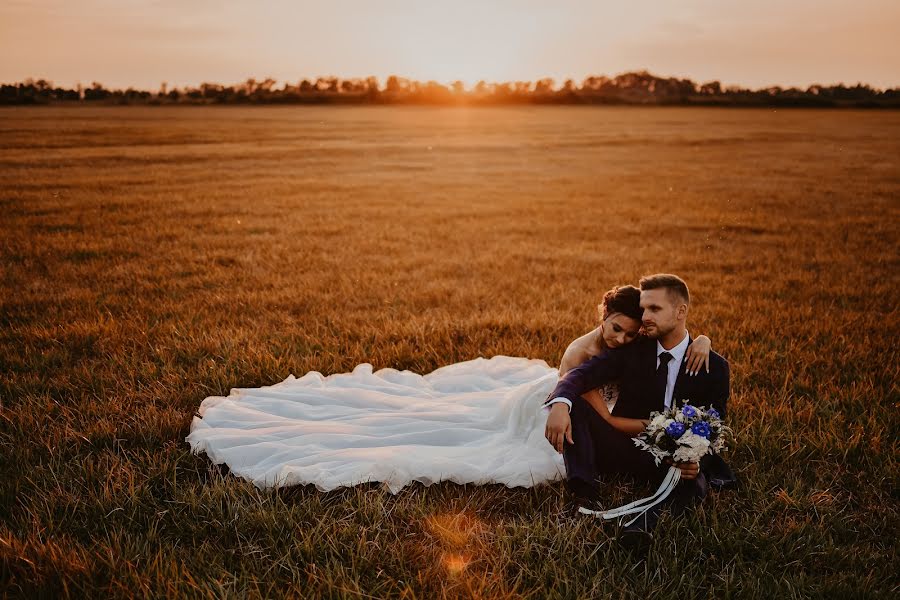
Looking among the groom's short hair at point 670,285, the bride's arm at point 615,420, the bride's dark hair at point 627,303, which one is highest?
the groom's short hair at point 670,285

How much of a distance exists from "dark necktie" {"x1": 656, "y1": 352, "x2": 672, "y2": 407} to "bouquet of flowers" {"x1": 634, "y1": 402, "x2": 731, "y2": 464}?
53 cm

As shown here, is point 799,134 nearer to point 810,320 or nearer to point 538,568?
point 810,320

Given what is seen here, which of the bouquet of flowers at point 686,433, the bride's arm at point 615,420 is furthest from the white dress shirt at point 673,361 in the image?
the bouquet of flowers at point 686,433

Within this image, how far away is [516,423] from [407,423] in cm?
88

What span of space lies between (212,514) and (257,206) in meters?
12.9

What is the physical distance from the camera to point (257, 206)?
49.4ft

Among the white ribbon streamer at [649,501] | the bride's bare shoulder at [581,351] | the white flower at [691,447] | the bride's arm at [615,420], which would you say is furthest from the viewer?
the bride's bare shoulder at [581,351]

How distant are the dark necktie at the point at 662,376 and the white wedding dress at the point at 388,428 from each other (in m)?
0.81

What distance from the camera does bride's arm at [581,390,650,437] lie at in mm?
3656

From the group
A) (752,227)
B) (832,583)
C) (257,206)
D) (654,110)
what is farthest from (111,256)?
(654,110)

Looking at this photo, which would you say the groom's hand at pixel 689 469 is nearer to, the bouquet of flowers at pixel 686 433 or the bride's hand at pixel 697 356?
the bouquet of flowers at pixel 686 433

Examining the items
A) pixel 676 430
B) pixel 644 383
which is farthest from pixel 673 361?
pixel 676 430

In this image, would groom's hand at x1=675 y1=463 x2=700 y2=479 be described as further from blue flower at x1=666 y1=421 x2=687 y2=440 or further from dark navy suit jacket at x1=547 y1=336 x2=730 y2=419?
dark navy suit jacket at x1=547 y1=336 x2=730 y2=419

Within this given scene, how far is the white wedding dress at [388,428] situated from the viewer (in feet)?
12.3
